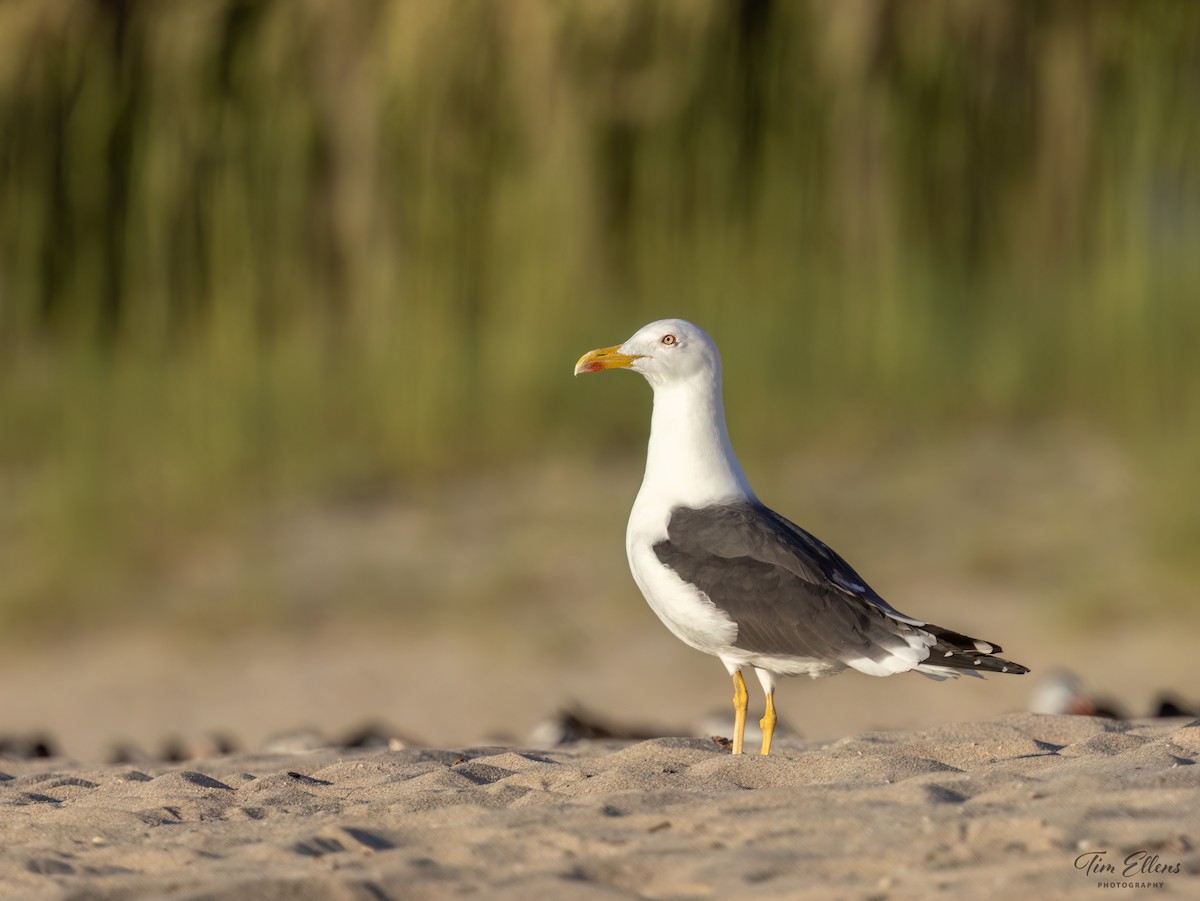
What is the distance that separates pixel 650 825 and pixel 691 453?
1.42m

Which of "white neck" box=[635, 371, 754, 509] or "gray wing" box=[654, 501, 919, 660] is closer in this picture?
"gray wing" box=[654, 501, 919, 660]

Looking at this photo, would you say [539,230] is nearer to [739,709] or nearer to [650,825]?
[739,709]

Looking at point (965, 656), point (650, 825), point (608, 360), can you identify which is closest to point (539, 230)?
point (608, 360)

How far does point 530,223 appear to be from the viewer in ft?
30.6

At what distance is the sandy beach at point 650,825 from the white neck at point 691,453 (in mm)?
616

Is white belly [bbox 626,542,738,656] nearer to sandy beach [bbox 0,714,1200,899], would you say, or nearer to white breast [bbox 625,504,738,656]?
white breast [bbox 625,504,738,656]

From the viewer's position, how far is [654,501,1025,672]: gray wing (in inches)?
161

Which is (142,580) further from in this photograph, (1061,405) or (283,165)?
(1061,405)

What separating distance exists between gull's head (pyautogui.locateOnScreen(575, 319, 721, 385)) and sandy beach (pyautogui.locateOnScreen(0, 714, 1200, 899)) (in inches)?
37.4

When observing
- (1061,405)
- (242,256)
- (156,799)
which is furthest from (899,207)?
(156,799)

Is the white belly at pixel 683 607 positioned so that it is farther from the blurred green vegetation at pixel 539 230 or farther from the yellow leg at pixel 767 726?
the blurred green vegetation at pixel 539 230

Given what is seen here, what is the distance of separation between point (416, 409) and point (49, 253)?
7.47 feet

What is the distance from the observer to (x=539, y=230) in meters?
9.31
